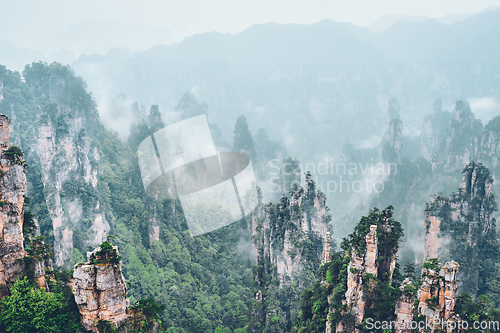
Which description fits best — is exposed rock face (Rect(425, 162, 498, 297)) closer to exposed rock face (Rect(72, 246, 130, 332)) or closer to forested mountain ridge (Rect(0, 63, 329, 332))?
forested mountain ridge (Rect(0, 63, 329, 332))

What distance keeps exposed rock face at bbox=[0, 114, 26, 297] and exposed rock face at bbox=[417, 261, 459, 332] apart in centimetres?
1918

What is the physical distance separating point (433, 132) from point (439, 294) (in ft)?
304

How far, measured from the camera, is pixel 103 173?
187ft

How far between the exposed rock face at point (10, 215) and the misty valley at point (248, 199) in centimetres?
7

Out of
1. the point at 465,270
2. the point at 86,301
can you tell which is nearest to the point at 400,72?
the point at 465,270

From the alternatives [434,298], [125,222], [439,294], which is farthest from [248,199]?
[439,294]

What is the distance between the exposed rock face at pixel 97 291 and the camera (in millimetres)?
17234

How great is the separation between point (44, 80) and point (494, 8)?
169041mm

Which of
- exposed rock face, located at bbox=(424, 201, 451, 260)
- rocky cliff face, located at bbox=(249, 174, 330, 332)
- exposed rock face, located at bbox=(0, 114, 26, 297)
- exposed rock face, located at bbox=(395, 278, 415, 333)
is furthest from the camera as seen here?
exposed rock face, located at bbox=(424, 201, 451, 260)

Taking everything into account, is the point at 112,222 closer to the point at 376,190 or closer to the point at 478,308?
the point at 478,308

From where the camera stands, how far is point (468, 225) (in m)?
39.4

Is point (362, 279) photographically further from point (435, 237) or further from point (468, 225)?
point (468, 225)

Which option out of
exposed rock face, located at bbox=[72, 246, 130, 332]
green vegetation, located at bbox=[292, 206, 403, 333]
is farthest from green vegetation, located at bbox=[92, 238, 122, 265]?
green vegetation, located at bbox=[292, 206, 403, 333]

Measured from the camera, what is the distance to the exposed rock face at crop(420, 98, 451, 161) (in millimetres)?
99250
